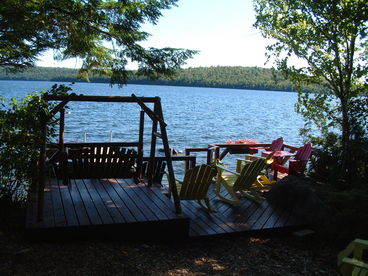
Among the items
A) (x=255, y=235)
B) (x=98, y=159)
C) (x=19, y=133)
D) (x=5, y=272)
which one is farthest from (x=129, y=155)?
(x=5, y=272)

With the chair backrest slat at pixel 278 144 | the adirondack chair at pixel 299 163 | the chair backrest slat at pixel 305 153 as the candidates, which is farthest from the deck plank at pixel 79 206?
the chair backrest slat at pixel 278 144

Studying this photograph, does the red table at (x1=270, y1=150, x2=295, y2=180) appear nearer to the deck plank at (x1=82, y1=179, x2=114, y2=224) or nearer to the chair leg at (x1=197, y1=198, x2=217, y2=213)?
the chair leg at (x1=197, y1=198, x2=217, y2=213)

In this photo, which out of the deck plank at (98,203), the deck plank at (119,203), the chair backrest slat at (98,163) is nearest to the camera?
the deck plank at (98,203)

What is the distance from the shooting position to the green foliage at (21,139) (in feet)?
14.9

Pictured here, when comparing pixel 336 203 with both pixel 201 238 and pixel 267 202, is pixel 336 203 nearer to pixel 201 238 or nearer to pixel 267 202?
pixel 267 202

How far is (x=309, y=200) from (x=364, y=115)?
2.30 meters

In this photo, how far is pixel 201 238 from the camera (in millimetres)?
4785

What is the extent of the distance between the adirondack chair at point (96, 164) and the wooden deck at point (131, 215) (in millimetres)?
261

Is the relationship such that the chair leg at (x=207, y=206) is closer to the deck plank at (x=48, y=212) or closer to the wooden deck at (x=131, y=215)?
the wooden deck at (x=131, y=215)

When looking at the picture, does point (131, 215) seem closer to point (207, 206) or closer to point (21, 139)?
point (207, 206)

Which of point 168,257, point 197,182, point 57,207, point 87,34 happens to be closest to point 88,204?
point 57,207

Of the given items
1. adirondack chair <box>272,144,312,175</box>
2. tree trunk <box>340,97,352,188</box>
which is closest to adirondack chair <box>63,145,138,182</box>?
adirondack chair <box>272,144,312,175</box>

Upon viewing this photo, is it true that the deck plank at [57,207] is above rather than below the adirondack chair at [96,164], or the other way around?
below

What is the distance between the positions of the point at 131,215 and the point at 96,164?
1.20 metres
